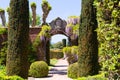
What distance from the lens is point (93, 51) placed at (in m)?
15.6

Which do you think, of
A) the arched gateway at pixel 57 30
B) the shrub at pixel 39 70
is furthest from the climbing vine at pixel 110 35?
the arched gateway at pixel 57 30

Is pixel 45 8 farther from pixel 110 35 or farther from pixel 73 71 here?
pixel 110 35

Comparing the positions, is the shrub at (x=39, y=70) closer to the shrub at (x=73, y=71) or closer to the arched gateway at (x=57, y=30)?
the shrub at (x=73, y=71)

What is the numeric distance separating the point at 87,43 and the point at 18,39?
3341 mm

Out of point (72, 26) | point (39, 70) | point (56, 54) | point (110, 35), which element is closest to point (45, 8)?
point (72, 26)

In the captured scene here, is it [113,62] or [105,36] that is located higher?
[105,36]

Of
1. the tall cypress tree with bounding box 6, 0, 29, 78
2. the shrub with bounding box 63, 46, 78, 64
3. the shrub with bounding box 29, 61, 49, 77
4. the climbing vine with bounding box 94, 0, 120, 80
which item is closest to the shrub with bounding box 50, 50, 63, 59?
the shrub with bounding box 63, 46, 78, 64

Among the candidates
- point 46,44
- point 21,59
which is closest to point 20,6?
point 21,59

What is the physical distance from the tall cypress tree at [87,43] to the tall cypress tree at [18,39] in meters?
2.68

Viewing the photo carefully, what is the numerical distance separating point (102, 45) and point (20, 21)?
751cm

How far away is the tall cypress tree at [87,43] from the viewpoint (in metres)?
15.3

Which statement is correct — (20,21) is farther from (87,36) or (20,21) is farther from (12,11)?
(87,36)

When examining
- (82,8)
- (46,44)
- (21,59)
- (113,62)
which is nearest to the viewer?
(113,62)

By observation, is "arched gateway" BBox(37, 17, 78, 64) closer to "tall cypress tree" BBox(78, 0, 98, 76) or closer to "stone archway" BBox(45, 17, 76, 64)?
"stone archway" BBox(45, 17, 76, 64)
